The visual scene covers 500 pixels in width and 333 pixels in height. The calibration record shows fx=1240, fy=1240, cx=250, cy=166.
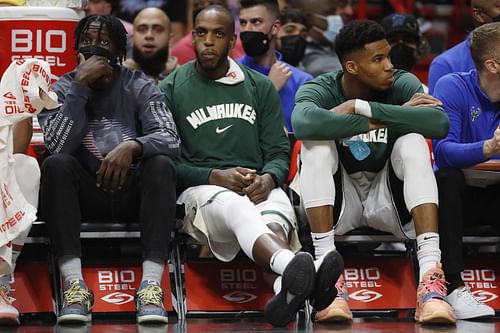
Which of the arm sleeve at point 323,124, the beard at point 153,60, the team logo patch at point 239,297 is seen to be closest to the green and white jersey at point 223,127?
the arm sleeve at point 323,124

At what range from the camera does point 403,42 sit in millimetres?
7934

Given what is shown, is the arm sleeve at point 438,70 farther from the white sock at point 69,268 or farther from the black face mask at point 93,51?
the white sock at point 69,268

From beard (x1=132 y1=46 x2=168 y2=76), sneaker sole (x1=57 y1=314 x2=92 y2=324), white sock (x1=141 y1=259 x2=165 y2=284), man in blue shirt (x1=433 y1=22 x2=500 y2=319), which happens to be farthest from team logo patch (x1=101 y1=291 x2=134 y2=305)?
beard (x1=132 y1=46 x2=168 y2=76)

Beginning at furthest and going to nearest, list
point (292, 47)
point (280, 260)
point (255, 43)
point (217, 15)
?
point (292, 47) → point (255, 43) → point (217, 15) → point (280, 260)

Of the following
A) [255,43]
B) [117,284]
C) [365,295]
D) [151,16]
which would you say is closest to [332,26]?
[151,16]

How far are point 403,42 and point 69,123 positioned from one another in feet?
9.29

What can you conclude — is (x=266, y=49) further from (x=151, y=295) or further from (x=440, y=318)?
(x=440, y=318)

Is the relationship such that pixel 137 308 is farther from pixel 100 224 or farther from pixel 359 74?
pixel 359 74

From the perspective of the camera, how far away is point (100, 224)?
6008 millimetres

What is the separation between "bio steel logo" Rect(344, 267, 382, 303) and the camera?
619 cm

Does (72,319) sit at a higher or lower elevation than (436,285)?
lower

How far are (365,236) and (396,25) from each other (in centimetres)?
223

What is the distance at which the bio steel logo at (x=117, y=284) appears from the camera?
19.8 ft

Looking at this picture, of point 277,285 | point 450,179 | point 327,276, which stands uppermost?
point 450,179
